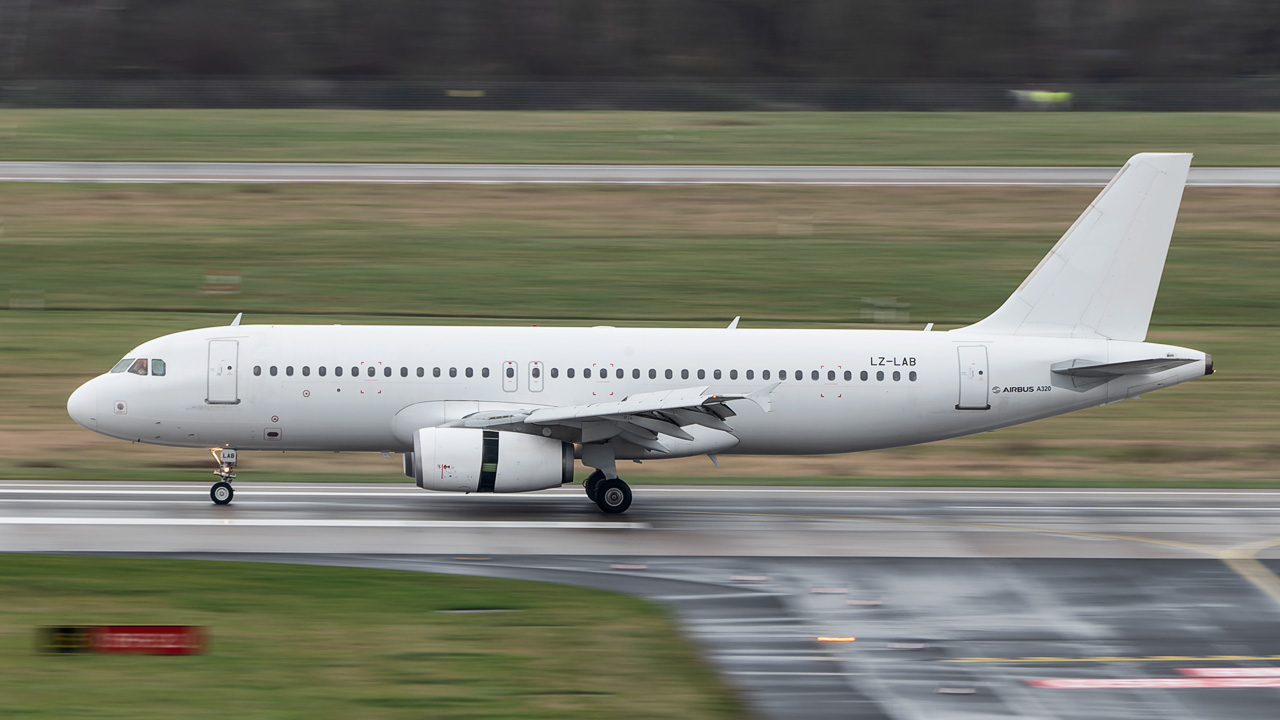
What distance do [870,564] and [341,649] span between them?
963 cm

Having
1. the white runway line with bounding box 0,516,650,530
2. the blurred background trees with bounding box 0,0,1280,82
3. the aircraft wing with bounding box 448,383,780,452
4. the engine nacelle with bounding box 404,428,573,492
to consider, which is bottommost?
the white runway line with bounding box 0,516,650,530

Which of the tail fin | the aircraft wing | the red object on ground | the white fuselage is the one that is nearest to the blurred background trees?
the tail fin

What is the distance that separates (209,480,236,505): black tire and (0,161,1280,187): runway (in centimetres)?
2923

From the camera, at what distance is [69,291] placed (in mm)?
43438

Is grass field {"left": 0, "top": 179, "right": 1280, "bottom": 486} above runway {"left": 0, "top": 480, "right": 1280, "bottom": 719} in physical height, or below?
above

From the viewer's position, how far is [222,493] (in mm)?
27031

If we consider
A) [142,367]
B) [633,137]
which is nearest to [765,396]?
[142,367]

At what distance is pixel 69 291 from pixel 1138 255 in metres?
32.0

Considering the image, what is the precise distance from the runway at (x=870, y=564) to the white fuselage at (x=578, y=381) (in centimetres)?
161

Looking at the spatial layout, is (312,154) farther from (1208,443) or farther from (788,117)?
(1208,443)

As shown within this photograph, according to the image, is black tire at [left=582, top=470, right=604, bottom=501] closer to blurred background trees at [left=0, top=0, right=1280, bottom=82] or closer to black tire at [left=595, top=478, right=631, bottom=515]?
black tire at [left=595, top=478, right=631, bottom=515]

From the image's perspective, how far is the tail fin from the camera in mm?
28953

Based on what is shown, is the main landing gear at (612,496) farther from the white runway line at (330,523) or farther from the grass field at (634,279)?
the grass field at (634,279)

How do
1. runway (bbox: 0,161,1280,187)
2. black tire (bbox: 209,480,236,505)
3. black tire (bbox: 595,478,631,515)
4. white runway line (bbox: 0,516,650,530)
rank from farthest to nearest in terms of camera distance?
runway (bbox: 0,161,1280,187)
black tire (bbox: 595,478,631,515)
black tire (bbox: 209,480,236,505)
white runway line (bbox: 0,516,650,530)
